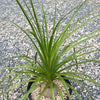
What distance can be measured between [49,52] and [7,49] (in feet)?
4.56

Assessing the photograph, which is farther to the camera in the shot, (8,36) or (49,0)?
(49,0)

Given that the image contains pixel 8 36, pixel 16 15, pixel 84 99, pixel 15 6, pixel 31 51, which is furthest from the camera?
pixel 15 6

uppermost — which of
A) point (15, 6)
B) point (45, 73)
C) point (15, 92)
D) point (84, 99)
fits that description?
point (15, 6)

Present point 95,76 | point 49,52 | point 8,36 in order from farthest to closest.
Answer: point 8,36
point 95,76
point 49,52

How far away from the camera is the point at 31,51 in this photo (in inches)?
94.6

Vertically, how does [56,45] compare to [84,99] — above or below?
above

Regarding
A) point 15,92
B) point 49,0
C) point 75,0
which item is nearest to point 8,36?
point 15,92

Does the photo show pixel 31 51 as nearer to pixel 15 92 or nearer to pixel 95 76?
pixel 15 92

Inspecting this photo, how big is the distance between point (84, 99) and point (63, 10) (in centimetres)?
201

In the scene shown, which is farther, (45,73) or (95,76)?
(95,76)

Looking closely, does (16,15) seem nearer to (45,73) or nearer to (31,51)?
(31,51)

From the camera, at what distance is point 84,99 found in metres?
1.72

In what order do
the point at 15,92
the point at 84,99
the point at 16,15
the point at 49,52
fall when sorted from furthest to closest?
the point at 16,15 → the point at 15,92 → the point at 84,99 → the point at 49,52

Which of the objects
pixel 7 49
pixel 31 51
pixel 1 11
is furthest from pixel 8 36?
pixel 1 11
